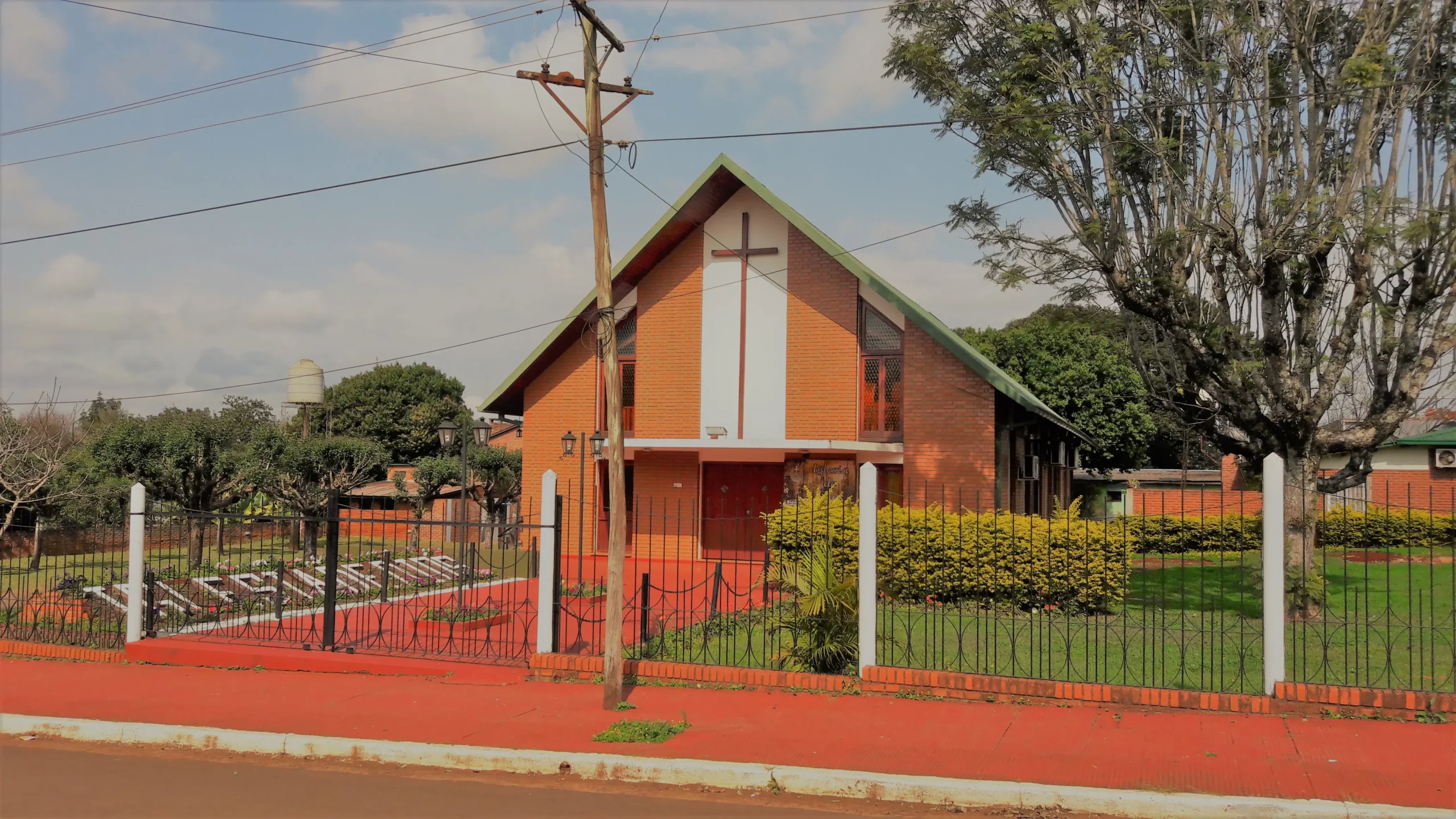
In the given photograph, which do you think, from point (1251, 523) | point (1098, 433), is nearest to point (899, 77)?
point (1251, 523)

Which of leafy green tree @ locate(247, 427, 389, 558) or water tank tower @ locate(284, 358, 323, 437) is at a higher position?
water tank tower @ locate(284, 358, 323, 437)

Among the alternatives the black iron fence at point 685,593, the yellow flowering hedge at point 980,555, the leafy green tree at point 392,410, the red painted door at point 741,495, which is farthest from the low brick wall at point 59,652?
the leafy green tree at point 392,410

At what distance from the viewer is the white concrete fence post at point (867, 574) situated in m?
9.26

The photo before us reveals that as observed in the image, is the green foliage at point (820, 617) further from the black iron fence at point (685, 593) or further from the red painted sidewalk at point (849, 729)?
the red painted sidewalk at point (849, 729)

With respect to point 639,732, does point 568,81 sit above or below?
above

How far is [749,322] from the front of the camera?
21.7 meters

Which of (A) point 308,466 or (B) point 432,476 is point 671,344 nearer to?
(A) point 308,466

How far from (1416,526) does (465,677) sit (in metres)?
20.2

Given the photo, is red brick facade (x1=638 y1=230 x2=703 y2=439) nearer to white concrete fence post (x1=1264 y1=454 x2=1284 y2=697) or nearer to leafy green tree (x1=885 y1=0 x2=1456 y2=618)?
leafy green tree (x1=885 y1=0 x2=1456 y2=618)

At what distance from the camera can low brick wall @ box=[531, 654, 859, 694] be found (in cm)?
941

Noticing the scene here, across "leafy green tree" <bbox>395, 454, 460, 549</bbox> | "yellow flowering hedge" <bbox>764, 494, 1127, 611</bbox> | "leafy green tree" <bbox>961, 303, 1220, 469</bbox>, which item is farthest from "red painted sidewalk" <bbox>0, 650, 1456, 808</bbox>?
"leafy green tree" <bbox>961, 303, 1220, 469</bbox>

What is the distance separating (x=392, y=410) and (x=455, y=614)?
144ft

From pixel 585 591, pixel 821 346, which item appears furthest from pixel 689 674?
pixel 821 346

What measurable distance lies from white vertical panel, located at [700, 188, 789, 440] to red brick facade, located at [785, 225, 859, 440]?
0.20 metres
